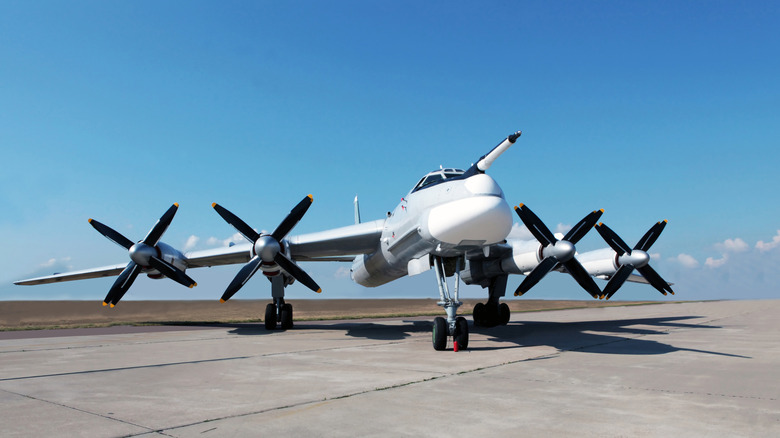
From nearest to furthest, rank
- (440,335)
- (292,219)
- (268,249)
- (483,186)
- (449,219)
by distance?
(483,186)
(449,219)
(440,335)
(268,249)
(292,219)

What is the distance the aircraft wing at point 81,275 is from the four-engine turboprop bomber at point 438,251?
5 cm

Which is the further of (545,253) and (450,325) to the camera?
(545,253)

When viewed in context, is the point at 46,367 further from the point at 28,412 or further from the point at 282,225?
the point at 282,225

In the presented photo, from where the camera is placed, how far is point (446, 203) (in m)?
11.7

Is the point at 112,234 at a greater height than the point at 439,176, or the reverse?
the point at 439,176

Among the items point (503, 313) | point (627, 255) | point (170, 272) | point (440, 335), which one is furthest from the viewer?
point (503, 313)

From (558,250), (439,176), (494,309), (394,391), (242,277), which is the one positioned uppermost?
(439,176)

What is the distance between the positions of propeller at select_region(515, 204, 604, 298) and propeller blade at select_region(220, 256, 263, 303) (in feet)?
26.4

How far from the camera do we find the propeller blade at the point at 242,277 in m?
15.5

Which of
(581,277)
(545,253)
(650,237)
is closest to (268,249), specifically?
(545,253)

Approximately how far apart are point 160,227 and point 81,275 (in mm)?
6118

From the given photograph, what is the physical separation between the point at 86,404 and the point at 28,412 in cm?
56

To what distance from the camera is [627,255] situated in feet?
57.7

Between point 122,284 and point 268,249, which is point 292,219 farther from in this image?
point 122,284
